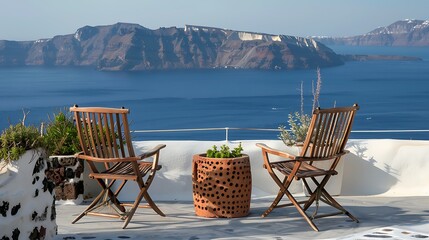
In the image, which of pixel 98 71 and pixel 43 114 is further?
pixel 98 71

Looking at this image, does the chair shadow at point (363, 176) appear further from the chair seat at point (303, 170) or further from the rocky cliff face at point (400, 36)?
the rocky cliff face at point (400, 36)

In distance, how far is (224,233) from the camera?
4.46m

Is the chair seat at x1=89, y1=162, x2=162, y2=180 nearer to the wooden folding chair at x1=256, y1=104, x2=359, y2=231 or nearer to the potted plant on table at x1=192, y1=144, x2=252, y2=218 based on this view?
the potted plant on table at x1=192, y1=144, x2=252, y2=218

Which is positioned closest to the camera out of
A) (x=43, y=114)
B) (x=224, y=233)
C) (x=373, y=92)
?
(x=224, y=233)

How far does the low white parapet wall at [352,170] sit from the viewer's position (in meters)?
5.88

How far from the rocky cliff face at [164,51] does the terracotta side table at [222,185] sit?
3835 inches

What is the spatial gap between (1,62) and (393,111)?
60022mm

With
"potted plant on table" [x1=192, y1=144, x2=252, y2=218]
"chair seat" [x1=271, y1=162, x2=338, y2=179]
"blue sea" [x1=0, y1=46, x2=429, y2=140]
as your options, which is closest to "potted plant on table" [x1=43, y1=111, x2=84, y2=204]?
"potted plant on table" [x1=192, y1=144, x2=252, y2=218]

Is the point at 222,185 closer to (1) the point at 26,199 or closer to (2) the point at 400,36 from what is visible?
(1) the point at 26,199

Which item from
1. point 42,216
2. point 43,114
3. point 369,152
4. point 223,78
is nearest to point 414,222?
point 369,152

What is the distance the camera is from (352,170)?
238 inches

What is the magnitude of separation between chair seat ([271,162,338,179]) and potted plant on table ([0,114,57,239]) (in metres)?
1.68

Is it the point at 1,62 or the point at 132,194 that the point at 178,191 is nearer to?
the point at 132,194

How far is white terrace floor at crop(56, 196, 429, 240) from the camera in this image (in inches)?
173
